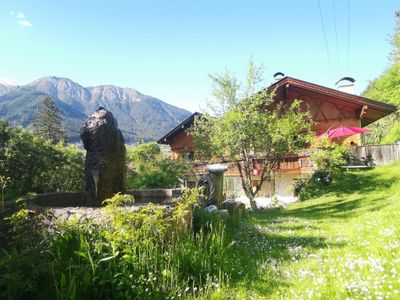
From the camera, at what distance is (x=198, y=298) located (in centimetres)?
358

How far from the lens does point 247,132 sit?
1402 cm

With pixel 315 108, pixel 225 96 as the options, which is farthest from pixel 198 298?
pixel 315 108

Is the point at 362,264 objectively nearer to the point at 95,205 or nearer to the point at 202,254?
the point at 202,254

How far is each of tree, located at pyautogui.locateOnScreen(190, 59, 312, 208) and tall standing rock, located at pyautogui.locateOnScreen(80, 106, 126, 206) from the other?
7.72 metres

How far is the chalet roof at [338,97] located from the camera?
2036cm

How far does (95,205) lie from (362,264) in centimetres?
503

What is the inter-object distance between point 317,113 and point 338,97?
81.8 inches

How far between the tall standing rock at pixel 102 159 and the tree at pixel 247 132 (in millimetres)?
7718

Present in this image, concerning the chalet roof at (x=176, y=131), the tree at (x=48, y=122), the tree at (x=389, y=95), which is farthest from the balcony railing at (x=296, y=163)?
the tree at (x=48, y=122)

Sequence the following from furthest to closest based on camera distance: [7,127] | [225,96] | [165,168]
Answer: [225,96], [165,168], [7,127]

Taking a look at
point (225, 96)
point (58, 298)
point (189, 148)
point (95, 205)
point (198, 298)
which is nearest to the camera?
point (58, 298)

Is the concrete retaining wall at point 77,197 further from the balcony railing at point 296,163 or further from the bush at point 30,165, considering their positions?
the balcony railing at point 296,163

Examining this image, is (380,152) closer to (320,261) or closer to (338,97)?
(338,97)

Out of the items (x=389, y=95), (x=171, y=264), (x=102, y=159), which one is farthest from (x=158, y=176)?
(x=389, y=95)
